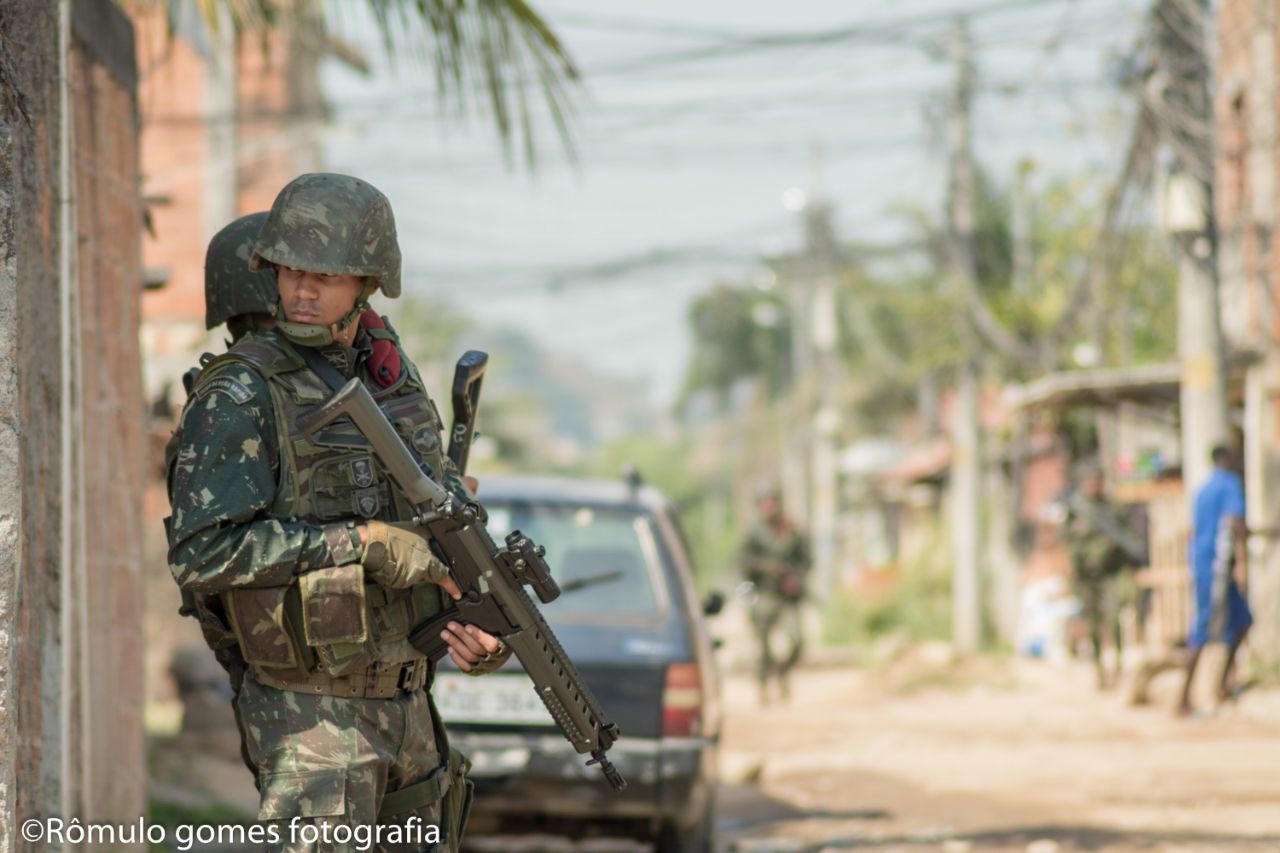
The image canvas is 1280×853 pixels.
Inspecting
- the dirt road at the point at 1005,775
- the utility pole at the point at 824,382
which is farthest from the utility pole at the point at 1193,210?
the utility pole at the point at 824,382

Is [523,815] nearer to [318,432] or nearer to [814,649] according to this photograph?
[318,432]

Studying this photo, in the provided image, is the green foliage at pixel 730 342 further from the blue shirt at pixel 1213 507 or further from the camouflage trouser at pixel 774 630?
the blue shirt at pixel 1213 507

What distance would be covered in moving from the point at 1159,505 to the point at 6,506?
559 inches

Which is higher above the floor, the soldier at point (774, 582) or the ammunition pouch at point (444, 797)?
the ammunition pouch at point (444, 797)

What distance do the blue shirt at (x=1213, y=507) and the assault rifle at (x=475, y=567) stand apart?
8.39m

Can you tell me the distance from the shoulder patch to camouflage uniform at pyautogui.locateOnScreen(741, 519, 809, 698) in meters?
12.2

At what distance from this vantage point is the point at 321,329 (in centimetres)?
338

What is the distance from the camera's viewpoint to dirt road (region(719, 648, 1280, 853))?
740 cm

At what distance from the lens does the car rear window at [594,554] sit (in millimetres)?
6887

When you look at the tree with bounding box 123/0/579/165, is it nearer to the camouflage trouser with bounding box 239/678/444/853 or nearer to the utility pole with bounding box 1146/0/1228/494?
the camouflage trouser with bounding box 239/678/444/853

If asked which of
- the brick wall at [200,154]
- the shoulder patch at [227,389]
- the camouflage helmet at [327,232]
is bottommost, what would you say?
the shoulder patch at [227,389]

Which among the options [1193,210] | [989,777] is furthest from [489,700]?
[1193,210]

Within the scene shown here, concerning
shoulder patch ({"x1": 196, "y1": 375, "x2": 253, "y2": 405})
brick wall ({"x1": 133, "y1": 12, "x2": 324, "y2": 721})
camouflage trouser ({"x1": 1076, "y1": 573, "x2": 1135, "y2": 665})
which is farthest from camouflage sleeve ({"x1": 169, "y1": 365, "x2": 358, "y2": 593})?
camouflage trouser ({"x1": 1076, "y1": 573, "x2": 1135, "y2": 665})

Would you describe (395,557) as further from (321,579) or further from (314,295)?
(314,295)
